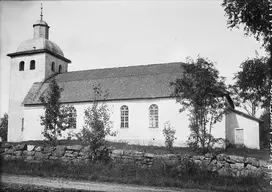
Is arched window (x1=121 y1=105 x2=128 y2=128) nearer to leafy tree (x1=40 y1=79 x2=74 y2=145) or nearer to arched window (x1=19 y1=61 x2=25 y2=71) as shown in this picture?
leafy tree (x1=40 y1=79 x2=74 y2=145)

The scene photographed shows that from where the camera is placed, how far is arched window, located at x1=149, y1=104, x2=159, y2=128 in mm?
29125

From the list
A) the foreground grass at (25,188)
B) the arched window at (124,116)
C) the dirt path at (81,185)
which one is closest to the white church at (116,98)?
the arched window at (124,116)

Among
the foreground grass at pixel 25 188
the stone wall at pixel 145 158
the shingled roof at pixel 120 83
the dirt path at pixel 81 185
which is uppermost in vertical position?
the shingled roof at pixel 120 83

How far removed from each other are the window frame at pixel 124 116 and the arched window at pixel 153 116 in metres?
2.34

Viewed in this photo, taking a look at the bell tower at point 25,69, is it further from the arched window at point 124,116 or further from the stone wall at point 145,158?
the stone wall at point 145,158

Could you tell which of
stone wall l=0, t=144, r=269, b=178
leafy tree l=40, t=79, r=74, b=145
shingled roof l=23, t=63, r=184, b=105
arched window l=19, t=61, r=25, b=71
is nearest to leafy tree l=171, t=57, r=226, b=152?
stone wall l=0, t=144, r=269, b=178

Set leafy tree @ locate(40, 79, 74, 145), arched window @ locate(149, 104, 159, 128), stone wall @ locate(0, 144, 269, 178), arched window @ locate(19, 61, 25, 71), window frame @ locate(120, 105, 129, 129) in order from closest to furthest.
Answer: stone wall @ locate(0, 144, 269, 178), leafy tree @ locate(40, 79, 74, 145), arched window @ locate(149, 104, 159, 128), window frame @ locate(120, 105, 129, 129), arched window @ locate(19, 61, 25, 71)

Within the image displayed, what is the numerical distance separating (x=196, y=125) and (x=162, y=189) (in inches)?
278

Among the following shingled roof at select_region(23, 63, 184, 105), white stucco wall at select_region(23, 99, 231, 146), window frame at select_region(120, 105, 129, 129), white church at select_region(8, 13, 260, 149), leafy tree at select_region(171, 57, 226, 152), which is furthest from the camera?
window frame at select_region(120, 105, 129, 129)

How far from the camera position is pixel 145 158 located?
14.6m

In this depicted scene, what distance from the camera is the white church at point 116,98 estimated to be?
28.7 m

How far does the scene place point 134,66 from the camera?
3484 cm

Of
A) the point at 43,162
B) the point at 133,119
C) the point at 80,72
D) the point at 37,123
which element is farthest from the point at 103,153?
the point at 80,72

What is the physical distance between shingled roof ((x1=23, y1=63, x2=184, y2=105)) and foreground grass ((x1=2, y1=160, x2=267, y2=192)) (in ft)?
48.5
